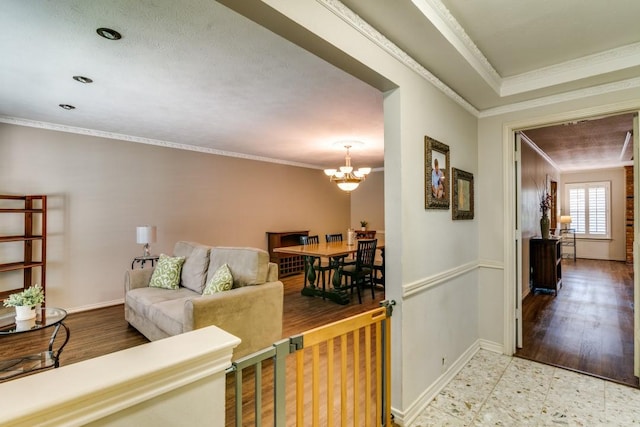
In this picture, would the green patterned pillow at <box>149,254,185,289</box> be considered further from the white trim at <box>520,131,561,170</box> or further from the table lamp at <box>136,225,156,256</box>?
the white trim at <box>520,131,561,170</box>

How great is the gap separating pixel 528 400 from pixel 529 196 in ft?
12.8

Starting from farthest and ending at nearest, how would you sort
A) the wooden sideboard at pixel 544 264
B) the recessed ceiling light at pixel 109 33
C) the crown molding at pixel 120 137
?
the wooden sideboard at pixel 544 264, the crown molding at pixel 120 137, the recessed ceiling light at pixel 109 33

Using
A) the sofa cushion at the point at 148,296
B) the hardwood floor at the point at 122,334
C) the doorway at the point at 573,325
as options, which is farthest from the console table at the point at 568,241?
the sofa cushion at the point at 148,296

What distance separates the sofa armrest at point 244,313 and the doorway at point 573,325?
240cm

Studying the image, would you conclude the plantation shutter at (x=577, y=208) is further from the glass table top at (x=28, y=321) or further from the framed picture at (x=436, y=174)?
the glass table top at (x=28, y=321)

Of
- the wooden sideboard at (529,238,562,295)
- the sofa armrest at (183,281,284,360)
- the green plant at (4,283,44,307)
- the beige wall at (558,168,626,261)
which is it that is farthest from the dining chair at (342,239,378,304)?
the beige wall at (558,168,626,261)

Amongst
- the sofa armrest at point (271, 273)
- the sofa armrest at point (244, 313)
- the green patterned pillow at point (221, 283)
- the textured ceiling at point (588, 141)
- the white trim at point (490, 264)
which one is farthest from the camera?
the textured ceiling at point (588, 141)

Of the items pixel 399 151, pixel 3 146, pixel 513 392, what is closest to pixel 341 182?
pixel 399 151

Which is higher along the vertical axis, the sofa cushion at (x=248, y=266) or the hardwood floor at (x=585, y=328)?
the sofa cushion at (x=248, y=266)

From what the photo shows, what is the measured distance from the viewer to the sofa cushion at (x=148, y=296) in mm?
3263

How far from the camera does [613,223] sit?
8203 mm

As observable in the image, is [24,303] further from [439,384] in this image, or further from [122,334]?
[439,384]

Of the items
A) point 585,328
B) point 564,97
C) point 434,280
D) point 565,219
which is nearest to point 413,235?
point 434,280

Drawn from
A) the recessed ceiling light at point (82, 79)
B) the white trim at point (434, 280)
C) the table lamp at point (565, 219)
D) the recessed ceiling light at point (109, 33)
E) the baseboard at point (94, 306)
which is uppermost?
the recessed ceiling light at point (82, 79)
